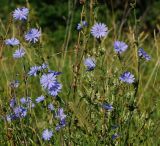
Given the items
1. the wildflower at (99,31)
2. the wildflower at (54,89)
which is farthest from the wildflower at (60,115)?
the wildflower at (99,31)

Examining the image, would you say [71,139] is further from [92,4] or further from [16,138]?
[92,4]

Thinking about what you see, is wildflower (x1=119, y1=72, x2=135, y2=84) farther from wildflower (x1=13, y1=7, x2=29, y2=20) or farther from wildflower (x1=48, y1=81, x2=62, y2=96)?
wildflower (x1=13, y1=7, x2=29, y2=20)

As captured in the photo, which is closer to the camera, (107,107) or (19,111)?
(107,107)

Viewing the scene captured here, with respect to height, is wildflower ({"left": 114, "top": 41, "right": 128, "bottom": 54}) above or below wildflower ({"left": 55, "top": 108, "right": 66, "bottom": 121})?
above

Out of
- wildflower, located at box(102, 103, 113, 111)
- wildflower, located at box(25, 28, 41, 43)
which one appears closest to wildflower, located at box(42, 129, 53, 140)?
wildflower, located at box(102, 103, 113, 111)

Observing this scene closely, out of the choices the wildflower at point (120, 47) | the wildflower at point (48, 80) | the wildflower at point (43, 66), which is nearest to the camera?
the wildflower at point (48, 80)

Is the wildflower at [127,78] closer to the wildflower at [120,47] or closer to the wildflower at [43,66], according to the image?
the wildflower at [120,47]

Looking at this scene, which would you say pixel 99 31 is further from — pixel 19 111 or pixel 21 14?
pixel 19 111

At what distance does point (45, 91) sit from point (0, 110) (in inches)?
9.9

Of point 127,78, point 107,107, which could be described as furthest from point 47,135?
point 127,78

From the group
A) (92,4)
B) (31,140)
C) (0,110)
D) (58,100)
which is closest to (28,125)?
(31,140)

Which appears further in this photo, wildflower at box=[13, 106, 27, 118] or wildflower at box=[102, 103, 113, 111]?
wildflower at box=[13, 106, 27, 118]

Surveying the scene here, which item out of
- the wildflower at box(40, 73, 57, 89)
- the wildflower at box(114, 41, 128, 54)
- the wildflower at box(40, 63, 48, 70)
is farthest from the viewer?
the wildflower at box(114, 41, 128, 54)

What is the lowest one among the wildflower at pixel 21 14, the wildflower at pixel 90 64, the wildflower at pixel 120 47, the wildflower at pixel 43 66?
the wildflower at pixel 43 66
